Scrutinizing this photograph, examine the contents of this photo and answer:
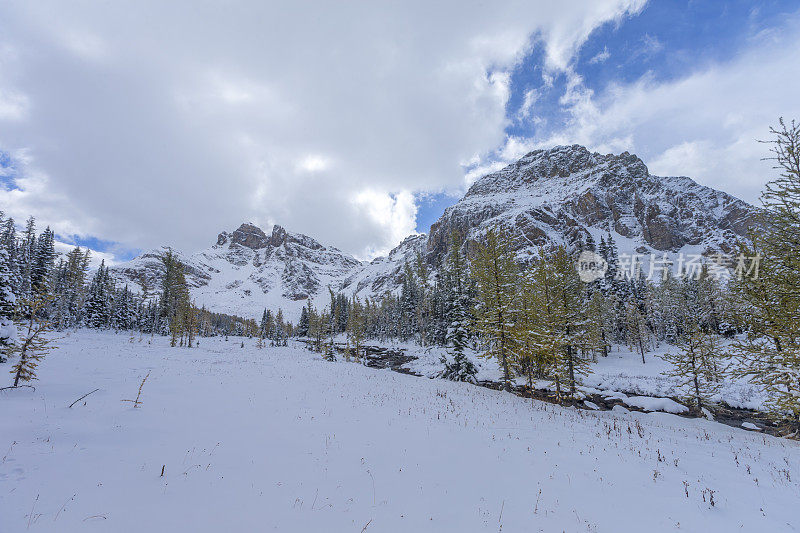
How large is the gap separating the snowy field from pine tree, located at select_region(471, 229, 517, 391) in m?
8.37

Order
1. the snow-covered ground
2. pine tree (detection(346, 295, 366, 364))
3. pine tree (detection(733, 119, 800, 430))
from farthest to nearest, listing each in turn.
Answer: pine tree (detection(346, 295, 366, 364)) → the snow-covered ground → pine tree (detection(733, 119, 800, 430))

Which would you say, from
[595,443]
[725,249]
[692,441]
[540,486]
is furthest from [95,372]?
[725,249]

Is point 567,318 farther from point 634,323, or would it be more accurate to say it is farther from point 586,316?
point 634,323

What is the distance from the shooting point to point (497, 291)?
1905 cm

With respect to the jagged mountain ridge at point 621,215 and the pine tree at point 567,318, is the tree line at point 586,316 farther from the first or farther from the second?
the jagged mountain ridge at point 621,215

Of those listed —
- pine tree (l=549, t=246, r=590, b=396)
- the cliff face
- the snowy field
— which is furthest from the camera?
the cliff face

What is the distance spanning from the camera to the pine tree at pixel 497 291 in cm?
1897

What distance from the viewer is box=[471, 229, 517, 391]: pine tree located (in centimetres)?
1897

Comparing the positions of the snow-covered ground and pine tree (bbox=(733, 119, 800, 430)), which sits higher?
pine tree (bbox=(733, 119, 800, 430))

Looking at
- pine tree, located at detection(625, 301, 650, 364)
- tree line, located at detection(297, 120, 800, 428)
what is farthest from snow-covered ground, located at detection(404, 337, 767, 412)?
pine tree, located at detection(625, 301, 650, 364)

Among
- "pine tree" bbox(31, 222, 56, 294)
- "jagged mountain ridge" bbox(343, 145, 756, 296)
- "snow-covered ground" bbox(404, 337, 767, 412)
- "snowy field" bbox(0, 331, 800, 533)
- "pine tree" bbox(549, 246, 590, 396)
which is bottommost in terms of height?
"snow-covered ground" bbox(404, 337, 767, 412)

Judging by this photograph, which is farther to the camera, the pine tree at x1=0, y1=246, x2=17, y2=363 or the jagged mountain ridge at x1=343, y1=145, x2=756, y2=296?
the jagged mountain ridge at x1=343, y1=145, x2=756, y2=296

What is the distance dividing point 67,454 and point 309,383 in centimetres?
1191

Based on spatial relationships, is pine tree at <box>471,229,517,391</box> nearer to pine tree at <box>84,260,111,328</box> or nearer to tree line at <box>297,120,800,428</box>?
tree line at <box>297,120,800,428</box>
